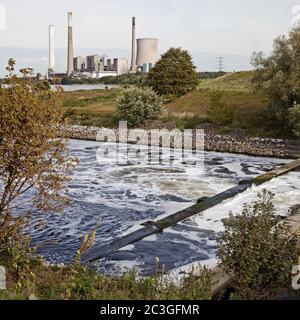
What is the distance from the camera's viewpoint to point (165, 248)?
7.90 m

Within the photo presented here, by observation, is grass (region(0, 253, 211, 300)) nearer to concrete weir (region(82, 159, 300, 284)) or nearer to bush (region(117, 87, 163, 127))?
concrete weir (region(82, 159, 300, 284))

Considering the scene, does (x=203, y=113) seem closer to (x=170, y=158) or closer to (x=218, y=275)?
(x=170, y=158)

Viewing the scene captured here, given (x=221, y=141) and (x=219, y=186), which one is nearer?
(x=219, y=186)

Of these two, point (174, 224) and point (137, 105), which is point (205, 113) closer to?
point (137, 105)

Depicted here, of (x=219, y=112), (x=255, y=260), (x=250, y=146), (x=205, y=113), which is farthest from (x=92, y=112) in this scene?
(x=255, y=260)

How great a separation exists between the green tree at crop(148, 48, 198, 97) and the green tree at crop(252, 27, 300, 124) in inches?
440

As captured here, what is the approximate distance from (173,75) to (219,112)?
9.23 meters

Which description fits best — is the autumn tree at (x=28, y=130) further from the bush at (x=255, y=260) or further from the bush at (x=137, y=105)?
the bush at (x=137, y=105)

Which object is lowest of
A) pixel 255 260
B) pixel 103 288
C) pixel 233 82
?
pixel 103 288

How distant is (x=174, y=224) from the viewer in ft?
30.2

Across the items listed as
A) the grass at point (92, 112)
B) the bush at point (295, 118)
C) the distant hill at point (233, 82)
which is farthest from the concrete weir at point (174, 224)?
the distant hill at point (233, 82)

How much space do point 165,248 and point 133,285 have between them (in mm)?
2800

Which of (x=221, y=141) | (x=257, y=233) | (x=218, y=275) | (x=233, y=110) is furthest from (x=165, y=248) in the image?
(x=233, y=110)
